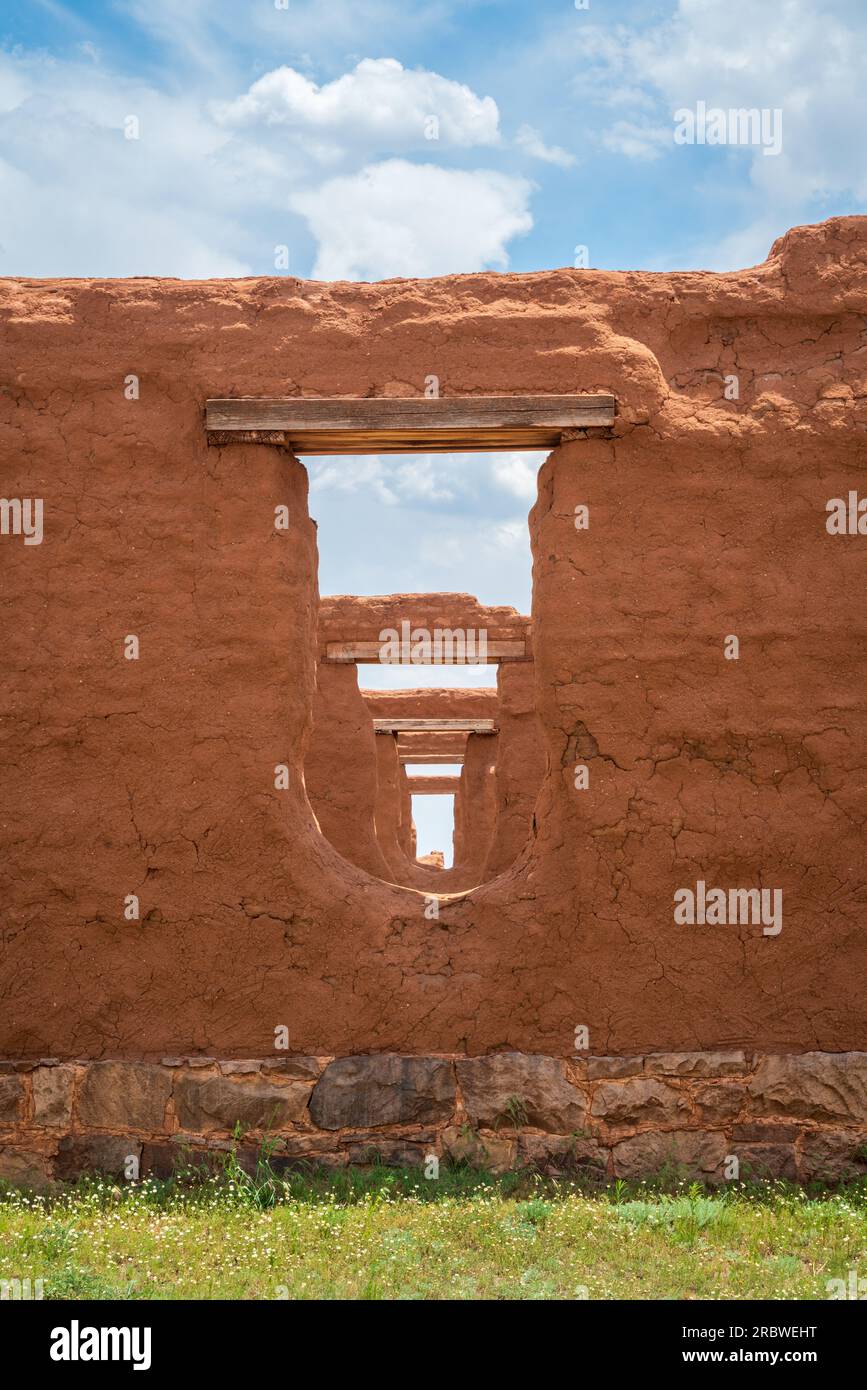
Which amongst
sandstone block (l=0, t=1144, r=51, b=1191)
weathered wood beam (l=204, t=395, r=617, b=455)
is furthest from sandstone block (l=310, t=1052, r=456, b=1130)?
weathered wood beam (l=204, t=395, r=617, b=455)

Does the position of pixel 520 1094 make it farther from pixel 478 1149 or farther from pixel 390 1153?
pixel 390 1153

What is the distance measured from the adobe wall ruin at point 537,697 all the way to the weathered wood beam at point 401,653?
5337 millimetres

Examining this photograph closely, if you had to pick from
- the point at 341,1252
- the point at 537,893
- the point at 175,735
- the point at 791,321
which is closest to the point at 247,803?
the point at 175,735

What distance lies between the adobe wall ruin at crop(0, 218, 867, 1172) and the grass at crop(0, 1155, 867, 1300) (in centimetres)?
32

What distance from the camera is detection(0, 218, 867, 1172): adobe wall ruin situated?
5.39 metres

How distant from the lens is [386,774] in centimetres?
1475

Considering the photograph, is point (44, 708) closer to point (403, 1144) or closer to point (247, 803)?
point (247, 803)

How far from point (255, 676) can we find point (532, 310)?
2.17 metres

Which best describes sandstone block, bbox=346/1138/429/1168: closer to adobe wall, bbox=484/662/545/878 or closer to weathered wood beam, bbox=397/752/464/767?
adobe wall, bbox=484/662/545/878

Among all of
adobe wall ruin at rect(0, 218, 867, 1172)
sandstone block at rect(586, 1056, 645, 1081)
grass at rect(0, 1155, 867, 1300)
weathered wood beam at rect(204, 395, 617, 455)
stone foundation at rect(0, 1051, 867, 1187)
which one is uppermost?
weathered wood beam at rect(204, 395, 617, 455)

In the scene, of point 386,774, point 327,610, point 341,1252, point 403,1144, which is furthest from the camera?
point 386,774

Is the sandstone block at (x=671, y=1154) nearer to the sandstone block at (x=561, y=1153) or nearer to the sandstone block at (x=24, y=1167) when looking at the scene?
the sandstone block at (x=561, y=1153)

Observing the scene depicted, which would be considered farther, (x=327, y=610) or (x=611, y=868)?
(x=327, y=610)

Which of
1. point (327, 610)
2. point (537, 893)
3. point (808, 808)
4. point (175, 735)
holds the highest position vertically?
point (327, 610)
